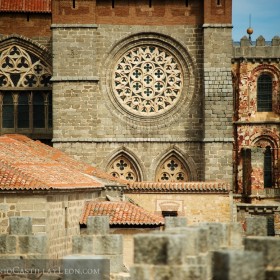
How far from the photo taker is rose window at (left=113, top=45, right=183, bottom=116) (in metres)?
34.1

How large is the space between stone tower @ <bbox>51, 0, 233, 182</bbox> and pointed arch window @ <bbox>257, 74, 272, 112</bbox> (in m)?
6.94

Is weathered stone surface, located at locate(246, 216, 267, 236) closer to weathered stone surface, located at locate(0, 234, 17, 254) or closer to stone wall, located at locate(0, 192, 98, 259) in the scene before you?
weathered stone surface, located at locate(0, 234, 17, 254)

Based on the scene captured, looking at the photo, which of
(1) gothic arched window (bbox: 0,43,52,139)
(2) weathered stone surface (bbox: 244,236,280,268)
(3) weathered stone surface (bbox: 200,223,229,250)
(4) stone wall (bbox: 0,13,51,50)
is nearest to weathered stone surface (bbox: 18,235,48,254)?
(3) weathered stone surface (bbox: 200,223,229,250)

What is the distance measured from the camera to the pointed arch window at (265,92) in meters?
40.0

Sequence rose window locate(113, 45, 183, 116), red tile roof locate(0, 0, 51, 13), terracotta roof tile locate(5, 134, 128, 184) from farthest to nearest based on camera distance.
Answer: red tile roof locate(0, 0, 51, 13)
rose window locate(113, 45, 183, 116)
terracotta roof tile locate(5, 134, 128, 184)

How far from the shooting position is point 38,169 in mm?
25203

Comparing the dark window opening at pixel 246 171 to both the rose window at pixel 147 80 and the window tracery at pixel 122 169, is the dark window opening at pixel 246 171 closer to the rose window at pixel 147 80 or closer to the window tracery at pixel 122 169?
the rose window at pixel 147 80

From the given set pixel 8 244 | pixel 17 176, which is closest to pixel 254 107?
pixel 17 176

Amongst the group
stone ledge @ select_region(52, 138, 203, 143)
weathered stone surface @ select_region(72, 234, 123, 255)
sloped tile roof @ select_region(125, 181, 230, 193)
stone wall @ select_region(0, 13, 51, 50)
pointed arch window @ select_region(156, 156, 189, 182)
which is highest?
stone wall @ select_region(0, 13, 51, 50)

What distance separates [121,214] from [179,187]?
628 centimetres

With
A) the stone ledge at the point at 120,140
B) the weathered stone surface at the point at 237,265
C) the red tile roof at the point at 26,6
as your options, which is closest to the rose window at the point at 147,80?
the stone ledge at the point at 120,140

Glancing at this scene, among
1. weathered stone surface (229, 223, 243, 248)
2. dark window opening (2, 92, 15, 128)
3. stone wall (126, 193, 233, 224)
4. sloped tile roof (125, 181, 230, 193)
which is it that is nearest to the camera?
weathered stone surface (229, 223, 243, 248)

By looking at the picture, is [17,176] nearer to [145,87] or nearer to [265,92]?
[145,87]

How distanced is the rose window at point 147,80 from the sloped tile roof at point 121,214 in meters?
8.01
